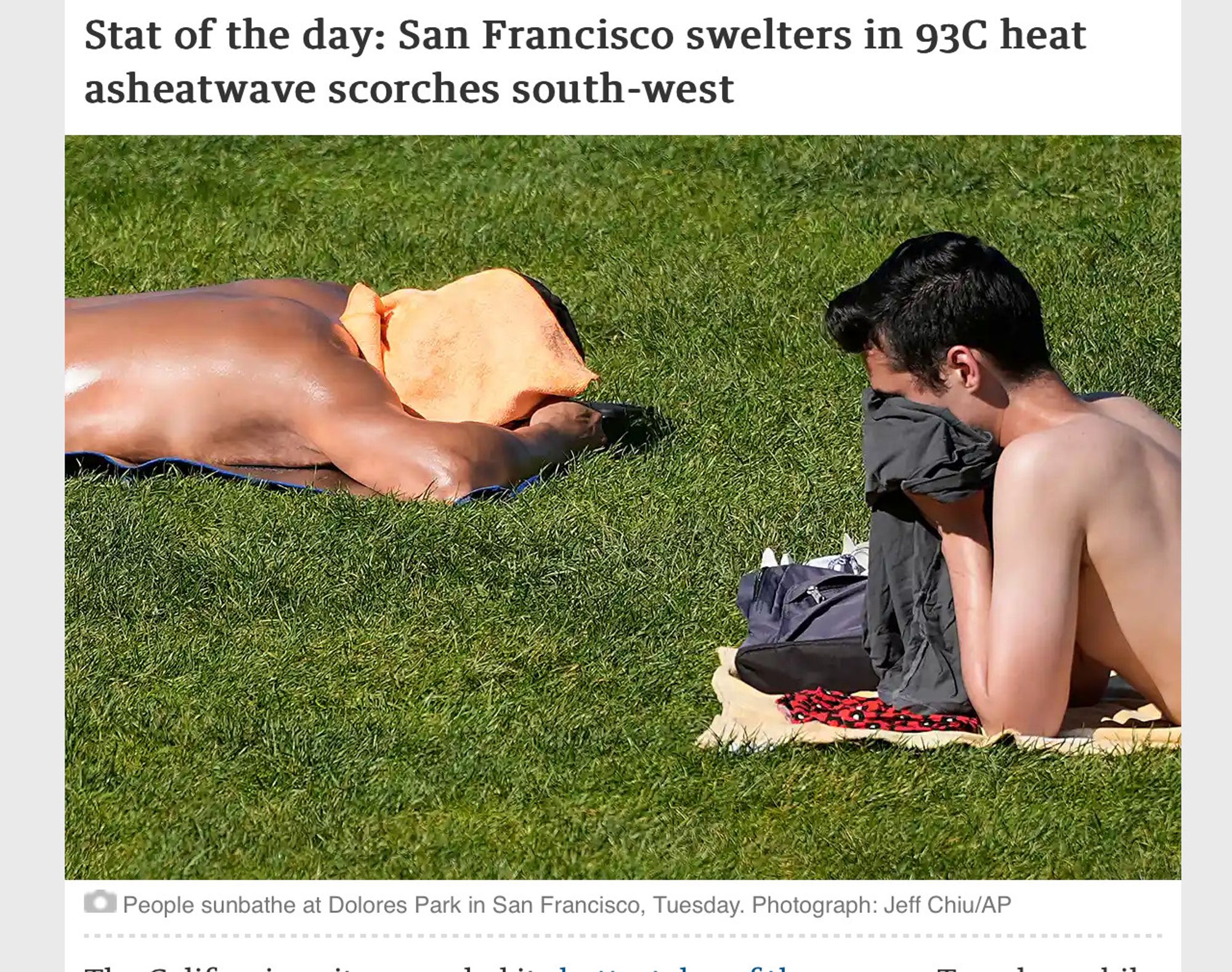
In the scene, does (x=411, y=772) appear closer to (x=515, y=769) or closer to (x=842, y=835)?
(x=515, y=769)

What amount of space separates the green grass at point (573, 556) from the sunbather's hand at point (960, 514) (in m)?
0.59

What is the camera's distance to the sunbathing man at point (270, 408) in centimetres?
724

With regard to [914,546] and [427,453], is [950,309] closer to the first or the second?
[914,546]

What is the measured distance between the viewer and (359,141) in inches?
466

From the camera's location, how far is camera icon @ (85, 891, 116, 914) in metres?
4.31

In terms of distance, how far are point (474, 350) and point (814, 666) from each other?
3.04 meters

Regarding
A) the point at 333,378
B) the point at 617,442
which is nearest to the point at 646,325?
the point at 617,442

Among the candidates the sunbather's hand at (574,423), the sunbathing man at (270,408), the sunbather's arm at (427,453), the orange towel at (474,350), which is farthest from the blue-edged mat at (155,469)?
the orange towel at (474,350)

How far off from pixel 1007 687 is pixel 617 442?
11.2 feet

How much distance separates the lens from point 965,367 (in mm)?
4598

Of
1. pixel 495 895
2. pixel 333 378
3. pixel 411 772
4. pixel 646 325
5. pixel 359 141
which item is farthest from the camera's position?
pixel 359 141

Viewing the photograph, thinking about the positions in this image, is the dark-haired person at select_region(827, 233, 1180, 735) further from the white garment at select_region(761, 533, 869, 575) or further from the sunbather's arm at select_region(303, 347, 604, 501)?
the sunbather's arm at select_region(303, 347, 604, 501)

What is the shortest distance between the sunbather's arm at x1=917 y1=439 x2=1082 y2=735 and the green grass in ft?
0.70

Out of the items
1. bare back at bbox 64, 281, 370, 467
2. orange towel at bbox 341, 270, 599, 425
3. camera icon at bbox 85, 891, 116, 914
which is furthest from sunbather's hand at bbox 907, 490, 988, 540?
bare back at bbox 64, 281, 370, 467
